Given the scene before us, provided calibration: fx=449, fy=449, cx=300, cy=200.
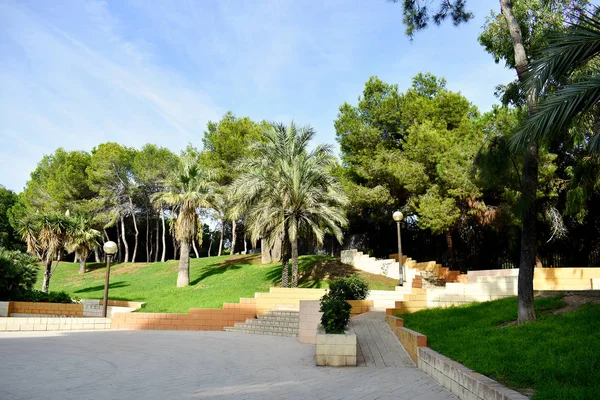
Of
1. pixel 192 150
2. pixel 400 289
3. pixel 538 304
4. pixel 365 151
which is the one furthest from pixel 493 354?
pixel 192 150

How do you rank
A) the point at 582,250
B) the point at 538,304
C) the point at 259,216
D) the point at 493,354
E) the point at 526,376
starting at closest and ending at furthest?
the point at 526,376, the point at 493,354, the point at 538,304, the point at 259,216, the point at 582,250

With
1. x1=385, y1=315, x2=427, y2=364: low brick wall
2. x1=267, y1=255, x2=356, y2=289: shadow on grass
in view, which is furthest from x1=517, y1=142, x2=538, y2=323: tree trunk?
x1=267, y1=255, x2=356, y2=289: shadow on grass

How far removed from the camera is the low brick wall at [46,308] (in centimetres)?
1662

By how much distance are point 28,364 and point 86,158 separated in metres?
39.3

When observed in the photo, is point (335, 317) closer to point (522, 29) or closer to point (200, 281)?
point (522, 29)

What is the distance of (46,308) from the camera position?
1709cm

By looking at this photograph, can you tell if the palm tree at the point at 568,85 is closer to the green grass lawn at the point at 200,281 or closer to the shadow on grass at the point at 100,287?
the green grass lawn at the point at 200,281

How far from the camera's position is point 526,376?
17.7ft

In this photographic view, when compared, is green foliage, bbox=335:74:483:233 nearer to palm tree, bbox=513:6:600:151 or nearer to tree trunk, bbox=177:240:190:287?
tree trunk, bbox=177:240:190:287

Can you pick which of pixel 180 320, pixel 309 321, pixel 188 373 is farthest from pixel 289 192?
pixel 188 373

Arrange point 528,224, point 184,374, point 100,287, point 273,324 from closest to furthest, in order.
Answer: point 184,374 < point 528,224 < point 273,324 < point 100,287

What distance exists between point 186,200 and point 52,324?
10.8 m

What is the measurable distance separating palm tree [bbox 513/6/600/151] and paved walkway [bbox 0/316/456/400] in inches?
149

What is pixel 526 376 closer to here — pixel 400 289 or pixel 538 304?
pixel 538 304
